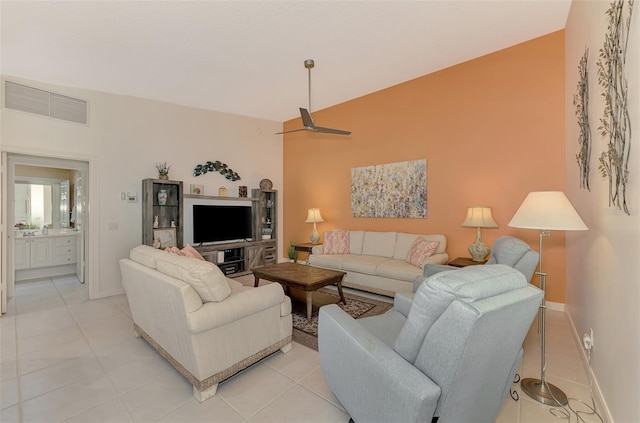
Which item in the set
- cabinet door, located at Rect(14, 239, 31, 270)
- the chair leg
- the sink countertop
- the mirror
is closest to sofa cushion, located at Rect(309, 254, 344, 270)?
the chair leg

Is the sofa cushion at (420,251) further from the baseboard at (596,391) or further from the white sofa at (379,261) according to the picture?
the baseboard at (596,391)

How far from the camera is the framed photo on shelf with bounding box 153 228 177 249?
470cm

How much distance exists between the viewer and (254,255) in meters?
5.73

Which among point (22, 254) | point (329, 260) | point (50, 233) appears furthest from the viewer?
point (50, 233)

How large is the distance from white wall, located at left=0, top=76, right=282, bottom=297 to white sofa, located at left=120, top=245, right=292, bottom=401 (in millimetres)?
2459

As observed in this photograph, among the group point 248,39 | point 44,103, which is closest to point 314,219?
point 248,39

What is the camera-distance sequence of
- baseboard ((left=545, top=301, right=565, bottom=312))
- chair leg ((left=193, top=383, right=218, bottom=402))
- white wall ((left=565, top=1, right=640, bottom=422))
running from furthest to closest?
baseboard ((left=545, top=301, right=565, bottom=312)) → chair leg ((left=193, top=383, right=218, bottom=402)) → white wall ((left=565, top=1, right=640, bottom=422))

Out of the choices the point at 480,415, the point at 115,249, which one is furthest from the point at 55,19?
the point at 480,415

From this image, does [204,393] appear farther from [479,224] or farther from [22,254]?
[22,254]

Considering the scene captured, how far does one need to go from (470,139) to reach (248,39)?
126 inches

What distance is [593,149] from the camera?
226 centimetres

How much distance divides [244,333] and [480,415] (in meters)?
1.58

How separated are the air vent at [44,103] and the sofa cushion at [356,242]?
4.50 meters

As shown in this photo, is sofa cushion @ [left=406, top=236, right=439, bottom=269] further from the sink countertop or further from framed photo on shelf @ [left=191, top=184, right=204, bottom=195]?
the sink countertop
